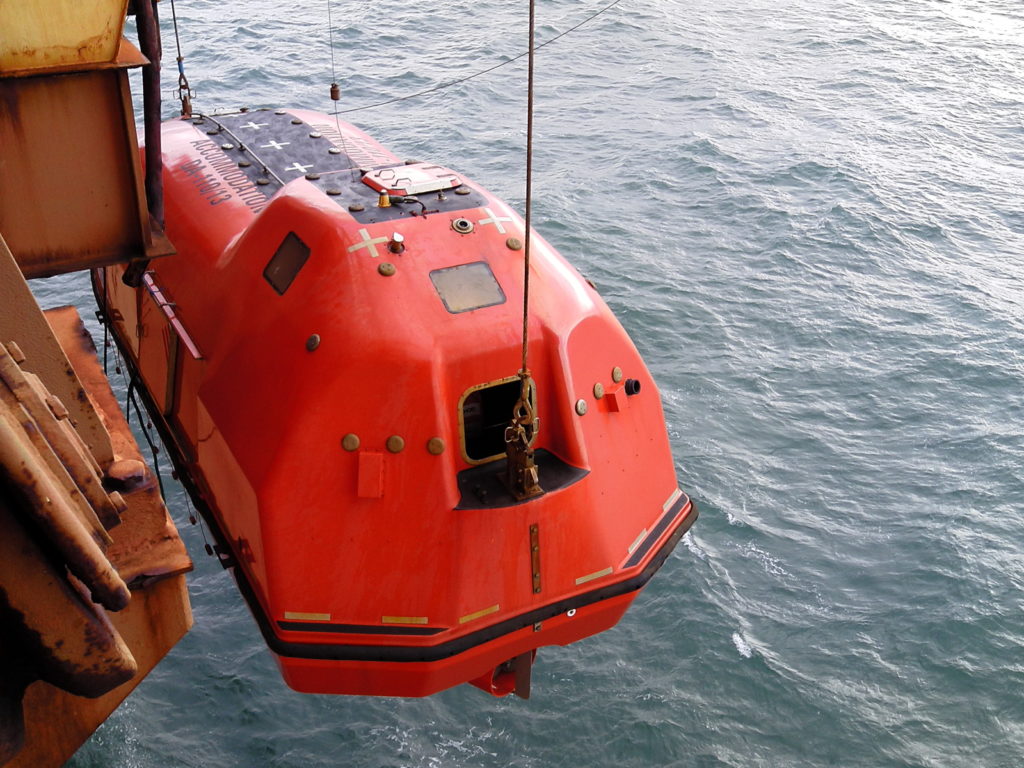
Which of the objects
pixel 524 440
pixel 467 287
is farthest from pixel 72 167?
pixel 524 440

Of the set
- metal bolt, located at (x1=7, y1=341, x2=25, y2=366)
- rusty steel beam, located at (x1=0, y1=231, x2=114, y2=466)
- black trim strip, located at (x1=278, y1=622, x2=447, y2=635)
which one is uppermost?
metal bolt, located at (x1=7, y1=341, x2=25, y2=366)

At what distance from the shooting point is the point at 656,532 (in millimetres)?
7598

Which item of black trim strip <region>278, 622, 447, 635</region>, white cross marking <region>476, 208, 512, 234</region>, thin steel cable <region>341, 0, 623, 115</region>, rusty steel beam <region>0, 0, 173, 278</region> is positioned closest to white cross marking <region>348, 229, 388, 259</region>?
white cross marking <region>476, 208, 512, 234</region>

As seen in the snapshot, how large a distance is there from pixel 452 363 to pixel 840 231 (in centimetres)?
1226

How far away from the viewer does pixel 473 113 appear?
21.6 meters

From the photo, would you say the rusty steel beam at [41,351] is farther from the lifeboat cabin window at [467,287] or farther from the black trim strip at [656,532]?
the black trim strip at [656,532]

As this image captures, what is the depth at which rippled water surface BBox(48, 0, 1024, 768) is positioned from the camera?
8914 mm

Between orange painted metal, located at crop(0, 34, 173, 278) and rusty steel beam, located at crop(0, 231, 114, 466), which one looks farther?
orange painted metal, located at crop(0, 34, 173, 278)

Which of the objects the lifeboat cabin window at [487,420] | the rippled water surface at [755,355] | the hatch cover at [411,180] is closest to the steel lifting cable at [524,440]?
the lifeboat cabin window at [487,420]

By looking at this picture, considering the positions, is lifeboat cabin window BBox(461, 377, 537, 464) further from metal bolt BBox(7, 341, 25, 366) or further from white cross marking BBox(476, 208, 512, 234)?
metal bolt BBox(7, 341, 25, 366)

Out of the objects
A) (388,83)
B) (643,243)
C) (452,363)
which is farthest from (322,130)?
(388,83)

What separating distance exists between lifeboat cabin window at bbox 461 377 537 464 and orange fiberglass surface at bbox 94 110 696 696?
0.02m

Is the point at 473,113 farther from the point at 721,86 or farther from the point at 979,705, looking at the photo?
the point at 979,705

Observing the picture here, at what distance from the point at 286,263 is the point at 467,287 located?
142 cm
